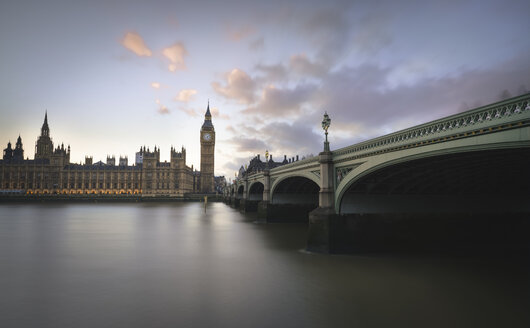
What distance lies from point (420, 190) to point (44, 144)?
184826mm

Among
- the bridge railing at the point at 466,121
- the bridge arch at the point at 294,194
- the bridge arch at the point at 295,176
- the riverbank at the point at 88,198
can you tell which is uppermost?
the bridge railing at the point at 466,121

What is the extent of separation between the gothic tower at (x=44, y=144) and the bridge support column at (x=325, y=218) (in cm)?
17562

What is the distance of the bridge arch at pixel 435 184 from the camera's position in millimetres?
14652

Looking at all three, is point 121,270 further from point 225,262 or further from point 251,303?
point 251,303

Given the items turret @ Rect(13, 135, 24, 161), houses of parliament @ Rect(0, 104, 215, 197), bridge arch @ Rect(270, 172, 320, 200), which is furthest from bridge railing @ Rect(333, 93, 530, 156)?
turret @ Rect(13, 135, 24, 161)

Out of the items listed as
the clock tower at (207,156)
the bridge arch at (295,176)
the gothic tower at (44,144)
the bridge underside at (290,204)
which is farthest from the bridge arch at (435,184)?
the gothic tower at (44,144)

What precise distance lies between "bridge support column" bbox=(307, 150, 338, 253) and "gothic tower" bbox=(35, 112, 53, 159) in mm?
175622

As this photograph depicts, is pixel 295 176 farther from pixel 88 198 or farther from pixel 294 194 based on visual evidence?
pixel 88 198

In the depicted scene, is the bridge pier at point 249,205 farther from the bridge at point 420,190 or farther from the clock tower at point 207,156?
the clock tower at point 207,156

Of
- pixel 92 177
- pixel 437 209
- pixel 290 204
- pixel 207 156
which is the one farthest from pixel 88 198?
pixel 437 209

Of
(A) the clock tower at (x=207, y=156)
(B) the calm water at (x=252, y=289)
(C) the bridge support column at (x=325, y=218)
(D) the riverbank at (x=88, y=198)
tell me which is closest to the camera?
(B) the calm water at (x=252, y=289)

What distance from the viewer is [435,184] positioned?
64.8 ft

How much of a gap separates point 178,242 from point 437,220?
1895 centimetres

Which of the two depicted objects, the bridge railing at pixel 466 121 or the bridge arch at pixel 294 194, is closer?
the bridge railing at pixel 466 121
